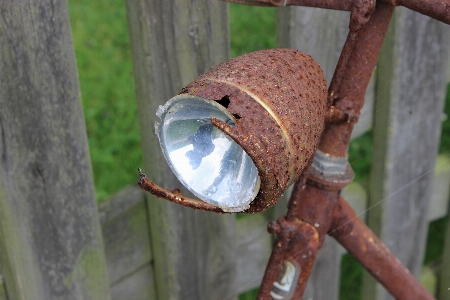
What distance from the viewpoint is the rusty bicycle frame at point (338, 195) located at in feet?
2.47

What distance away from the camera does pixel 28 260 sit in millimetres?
1057

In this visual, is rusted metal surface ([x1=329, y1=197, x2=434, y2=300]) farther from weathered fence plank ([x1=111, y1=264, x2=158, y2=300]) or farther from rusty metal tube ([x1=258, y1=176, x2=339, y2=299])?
weathered fence plank ([x1=111, y1=264, x2=158, y2=300])

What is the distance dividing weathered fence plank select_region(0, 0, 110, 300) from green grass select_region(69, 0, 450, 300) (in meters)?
0.97

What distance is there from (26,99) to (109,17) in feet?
7.10

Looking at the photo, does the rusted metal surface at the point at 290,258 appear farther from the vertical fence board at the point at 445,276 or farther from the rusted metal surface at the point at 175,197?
the vertical fence board at the point at 445,276

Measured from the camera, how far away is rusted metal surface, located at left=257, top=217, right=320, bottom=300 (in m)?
0.91

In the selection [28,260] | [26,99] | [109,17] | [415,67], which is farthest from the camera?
[109,17]

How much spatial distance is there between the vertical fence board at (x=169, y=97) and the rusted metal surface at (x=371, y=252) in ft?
1.29

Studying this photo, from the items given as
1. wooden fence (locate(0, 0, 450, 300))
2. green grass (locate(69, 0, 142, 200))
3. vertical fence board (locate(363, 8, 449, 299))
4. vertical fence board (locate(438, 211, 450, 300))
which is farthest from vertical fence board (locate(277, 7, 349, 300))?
green grass (locate(69, 0, 142, 200))

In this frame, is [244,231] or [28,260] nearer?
[28,260]

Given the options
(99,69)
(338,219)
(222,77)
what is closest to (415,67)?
(338,219)

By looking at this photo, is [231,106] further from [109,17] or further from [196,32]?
[109,17]

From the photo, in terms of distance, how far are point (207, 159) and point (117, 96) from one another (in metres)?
2.03

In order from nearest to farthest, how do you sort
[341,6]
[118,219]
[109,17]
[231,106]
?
1. [231,106]
2. [341,6]
3. [118,219]
4. [109,17]
